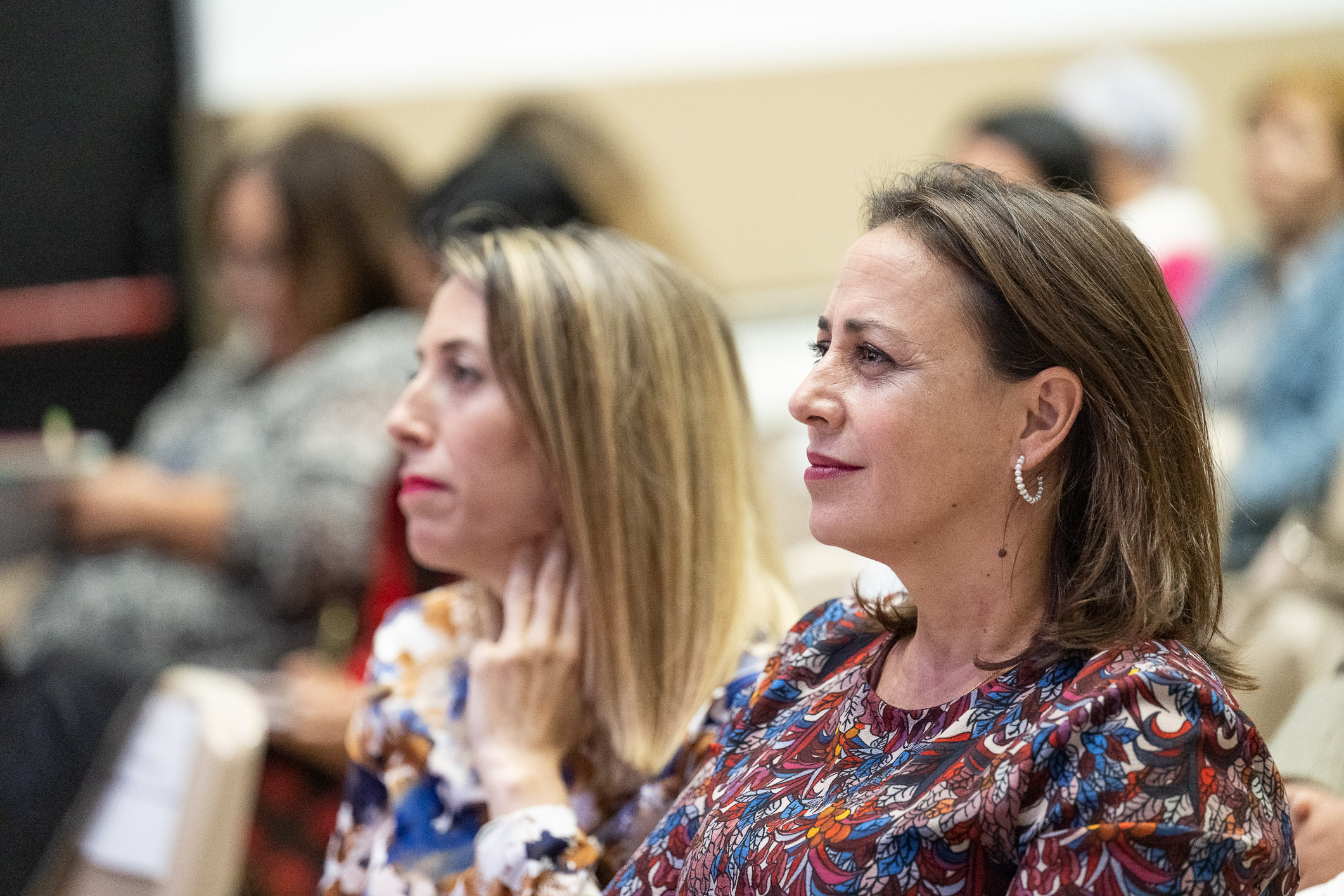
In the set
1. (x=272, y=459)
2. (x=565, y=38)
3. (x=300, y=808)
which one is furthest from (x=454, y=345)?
(x=565, y=38)

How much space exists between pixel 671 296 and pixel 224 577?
158 cm

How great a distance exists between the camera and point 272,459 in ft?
9.05

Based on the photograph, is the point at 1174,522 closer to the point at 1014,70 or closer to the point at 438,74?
the point at 438,74

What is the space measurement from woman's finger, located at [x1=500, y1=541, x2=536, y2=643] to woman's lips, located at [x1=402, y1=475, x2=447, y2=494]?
11 centimetres

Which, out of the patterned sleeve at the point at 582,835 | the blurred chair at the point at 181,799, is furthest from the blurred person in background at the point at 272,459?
the patterned sleeve at the point at 582,835

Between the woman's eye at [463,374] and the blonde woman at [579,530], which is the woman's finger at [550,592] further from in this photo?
the woman's eye at [463,374]

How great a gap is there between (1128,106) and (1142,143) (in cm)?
14

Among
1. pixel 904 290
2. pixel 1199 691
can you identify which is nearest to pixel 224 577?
pixel 904 290

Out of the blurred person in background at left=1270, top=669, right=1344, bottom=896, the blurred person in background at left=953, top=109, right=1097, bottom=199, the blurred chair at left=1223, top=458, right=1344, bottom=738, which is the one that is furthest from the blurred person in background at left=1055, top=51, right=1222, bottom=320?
the blurred person in background at left=1270, top=669, right=1344, bottom=896

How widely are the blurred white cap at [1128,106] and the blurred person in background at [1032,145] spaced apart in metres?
0.87

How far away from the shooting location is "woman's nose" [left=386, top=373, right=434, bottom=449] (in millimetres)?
1452

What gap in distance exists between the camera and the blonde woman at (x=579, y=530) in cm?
139

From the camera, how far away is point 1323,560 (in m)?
1.88

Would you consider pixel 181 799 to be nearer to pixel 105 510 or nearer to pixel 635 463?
pixel 635 463
